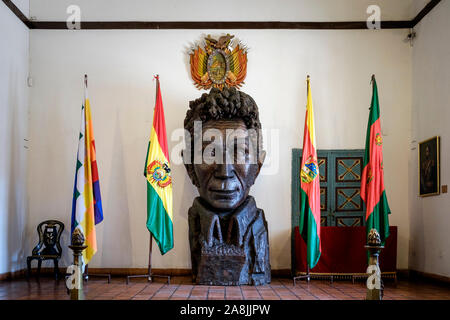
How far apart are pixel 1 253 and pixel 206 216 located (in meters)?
2.56

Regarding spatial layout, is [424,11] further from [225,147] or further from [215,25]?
[225,147]

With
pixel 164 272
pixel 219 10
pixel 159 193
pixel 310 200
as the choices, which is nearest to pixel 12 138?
pixel 159 193

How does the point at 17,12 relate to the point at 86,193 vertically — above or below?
above

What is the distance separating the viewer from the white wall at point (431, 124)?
18.9 ft

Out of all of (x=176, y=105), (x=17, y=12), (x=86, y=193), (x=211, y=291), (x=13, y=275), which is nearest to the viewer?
(x=211, y=291)

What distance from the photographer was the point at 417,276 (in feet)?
21.0

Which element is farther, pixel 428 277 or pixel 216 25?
pixel 216 25

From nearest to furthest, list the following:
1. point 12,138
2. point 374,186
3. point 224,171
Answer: point 224,171
point 374,186
point 12,138

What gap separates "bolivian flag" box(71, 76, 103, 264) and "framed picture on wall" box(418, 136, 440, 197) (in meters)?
4.06

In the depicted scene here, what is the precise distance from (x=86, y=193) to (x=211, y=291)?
197cm

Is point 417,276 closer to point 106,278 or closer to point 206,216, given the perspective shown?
point 206,216

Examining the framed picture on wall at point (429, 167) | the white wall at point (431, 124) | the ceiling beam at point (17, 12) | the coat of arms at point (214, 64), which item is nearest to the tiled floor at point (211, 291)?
the white wall at point (431, 124)

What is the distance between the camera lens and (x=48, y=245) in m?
6.12
